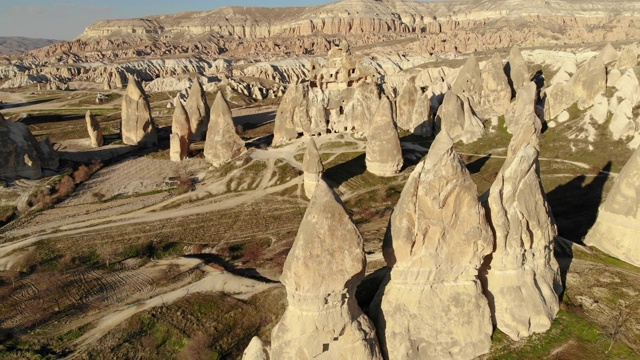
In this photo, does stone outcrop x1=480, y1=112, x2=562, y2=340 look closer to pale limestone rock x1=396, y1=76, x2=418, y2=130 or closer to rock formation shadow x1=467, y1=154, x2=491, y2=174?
rock formation shadow x1=467, y1=154, x2=491, y2=174

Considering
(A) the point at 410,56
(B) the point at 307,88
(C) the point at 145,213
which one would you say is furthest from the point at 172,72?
(C) the point at 145,213

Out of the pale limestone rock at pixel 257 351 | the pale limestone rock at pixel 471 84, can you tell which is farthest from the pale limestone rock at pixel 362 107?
the pale limestone rock at pixel 257 351

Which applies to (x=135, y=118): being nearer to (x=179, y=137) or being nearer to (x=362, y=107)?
(x=179, y=137)

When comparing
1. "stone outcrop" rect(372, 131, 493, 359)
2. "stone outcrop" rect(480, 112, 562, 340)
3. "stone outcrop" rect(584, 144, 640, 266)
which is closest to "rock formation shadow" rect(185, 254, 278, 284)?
"stone outcrop" rect(372, 131, 493, 359)

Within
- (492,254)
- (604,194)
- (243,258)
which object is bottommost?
(243,258)

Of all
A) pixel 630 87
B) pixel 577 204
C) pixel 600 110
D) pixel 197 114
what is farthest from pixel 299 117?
pixel 630 87

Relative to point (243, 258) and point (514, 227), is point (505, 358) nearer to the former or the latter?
point (514, 227)

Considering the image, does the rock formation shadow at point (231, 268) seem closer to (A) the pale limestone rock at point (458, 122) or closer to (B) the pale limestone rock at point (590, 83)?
(A) the pale limestone rock at point (458, 122)
